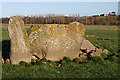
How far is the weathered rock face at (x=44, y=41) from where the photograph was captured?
980cm

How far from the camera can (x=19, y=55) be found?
9.85 m

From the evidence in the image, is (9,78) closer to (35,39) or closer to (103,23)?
(35,39)

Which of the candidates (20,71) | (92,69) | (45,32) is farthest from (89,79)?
(45,32)

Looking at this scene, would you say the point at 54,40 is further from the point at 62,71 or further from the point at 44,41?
the point at 62,71

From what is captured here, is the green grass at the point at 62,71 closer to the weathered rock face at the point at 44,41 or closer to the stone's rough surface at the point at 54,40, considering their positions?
the weathered rock face at the point at 44,41

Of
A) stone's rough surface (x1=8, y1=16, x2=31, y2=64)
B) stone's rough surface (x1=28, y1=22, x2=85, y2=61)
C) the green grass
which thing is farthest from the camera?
stone's rough surface (x1=28, y1=22, x2=85, y2=61)

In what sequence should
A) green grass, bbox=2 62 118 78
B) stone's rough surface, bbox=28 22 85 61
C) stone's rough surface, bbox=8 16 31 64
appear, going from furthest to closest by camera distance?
stone's rough surface, bbox=28 22 85 61, stone's rough surface, bbox=8 16 31 64, green grass, bbox=2 62 118 78

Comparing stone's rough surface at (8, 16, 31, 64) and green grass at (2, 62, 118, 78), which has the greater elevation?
stone's rough surface at (8, 16, 31, 64)

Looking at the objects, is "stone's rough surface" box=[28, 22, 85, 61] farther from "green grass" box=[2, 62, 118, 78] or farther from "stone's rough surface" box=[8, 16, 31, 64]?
"green grass" box=[2, 62, 118, 78]

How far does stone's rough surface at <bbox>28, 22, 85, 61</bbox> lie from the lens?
1079 cm

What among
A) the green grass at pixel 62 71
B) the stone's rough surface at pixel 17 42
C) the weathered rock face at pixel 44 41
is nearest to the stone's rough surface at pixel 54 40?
the weathered rock face at pixel 44 41

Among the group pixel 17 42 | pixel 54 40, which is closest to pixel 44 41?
pixel 54 40

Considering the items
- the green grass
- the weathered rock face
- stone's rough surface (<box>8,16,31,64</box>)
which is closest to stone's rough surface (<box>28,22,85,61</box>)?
the weathered rock face

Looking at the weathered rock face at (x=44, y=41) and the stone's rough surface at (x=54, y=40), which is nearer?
the weathered rock face at (x=44, y=41)
